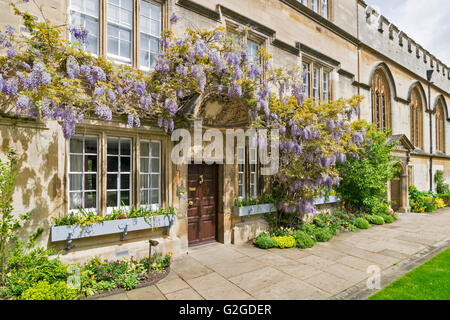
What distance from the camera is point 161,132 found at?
6.28 m

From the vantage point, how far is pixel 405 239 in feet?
27.2

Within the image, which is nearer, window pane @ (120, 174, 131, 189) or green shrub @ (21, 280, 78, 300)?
green shrub @ (21, 280, 78, 300)

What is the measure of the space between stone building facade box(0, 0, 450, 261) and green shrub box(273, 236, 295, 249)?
0.89 meters

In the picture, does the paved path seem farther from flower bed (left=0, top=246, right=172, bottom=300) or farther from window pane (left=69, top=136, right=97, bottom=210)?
window pane (left=69, top=136, right=97, bottom=210)

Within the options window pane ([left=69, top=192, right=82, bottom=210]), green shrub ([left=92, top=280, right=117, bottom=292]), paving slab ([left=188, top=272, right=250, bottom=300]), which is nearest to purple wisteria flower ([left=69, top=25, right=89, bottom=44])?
window pane ([left=69, top=192, right=82, bottom=210])

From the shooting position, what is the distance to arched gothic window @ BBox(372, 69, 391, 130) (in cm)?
1386

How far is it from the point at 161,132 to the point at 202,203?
7.94 feet

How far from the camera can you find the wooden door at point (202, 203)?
7109 mm

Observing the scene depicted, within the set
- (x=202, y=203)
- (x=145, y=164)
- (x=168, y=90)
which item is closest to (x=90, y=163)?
(x=145, y=164)

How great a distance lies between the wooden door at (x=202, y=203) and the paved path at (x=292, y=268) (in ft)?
1.23

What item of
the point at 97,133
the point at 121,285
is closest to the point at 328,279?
the point at 121,285

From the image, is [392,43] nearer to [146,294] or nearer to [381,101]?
[381,101]
